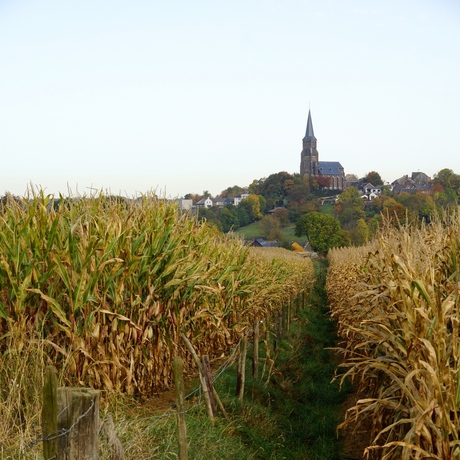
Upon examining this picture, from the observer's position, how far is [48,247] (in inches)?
264

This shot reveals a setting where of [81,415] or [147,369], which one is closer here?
[81,415]

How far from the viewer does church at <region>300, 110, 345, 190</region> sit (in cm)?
18962

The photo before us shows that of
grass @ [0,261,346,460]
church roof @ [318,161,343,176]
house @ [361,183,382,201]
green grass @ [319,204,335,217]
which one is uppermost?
church roof @ [318,161,343,176]

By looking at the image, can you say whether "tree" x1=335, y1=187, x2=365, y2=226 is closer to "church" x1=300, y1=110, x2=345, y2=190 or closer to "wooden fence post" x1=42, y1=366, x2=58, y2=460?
"church" x1=300, y1=110, x2=345, y2=190

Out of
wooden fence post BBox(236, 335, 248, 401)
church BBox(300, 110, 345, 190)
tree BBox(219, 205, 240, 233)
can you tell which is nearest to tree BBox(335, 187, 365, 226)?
tree BBox(219, 205, 240, 233)

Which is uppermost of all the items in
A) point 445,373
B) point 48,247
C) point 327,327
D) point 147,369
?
point 48,247

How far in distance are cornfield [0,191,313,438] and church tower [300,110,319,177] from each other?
605ft

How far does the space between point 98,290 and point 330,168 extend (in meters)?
191

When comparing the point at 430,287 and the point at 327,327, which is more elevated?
the point at 430,287

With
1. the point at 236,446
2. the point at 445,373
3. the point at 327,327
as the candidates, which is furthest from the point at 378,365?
the point at 327,327

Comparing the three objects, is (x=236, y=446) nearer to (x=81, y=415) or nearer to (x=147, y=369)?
(x=147, y=369)

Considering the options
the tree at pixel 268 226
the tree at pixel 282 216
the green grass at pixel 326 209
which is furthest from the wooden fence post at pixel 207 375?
the green grass at pixel 326 209

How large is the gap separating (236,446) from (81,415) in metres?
3.55

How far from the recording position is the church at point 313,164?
190m
